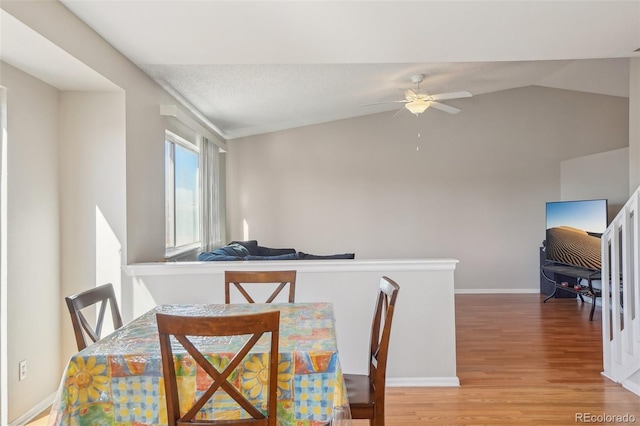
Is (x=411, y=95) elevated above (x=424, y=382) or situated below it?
above

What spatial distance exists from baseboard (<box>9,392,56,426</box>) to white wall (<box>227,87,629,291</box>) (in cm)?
406

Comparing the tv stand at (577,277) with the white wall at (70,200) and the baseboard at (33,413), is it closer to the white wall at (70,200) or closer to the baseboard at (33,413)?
the white wall at (70,200)

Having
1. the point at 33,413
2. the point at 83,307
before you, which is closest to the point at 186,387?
the point at 83,307

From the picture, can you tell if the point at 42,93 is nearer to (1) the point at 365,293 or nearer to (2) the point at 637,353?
(1) the point at 365,293

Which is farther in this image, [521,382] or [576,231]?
[576,231]

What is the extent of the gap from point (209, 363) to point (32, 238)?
Result: 199 cm

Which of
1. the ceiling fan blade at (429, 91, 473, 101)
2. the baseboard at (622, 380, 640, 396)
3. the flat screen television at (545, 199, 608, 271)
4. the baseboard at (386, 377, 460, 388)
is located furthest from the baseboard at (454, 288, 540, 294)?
the baseboard at (386, 377, 460, 388)

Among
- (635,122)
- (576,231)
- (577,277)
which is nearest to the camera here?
(635,122)

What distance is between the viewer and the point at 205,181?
5.45m

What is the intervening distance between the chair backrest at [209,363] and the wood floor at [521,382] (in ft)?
4.58

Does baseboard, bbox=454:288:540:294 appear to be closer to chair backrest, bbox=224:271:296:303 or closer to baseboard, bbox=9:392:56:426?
chair backrest, bbox=224:271:296:303

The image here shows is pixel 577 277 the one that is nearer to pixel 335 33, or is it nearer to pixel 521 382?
pixel 521 382

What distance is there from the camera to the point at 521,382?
10.6 ft

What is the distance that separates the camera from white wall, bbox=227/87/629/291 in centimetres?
679
